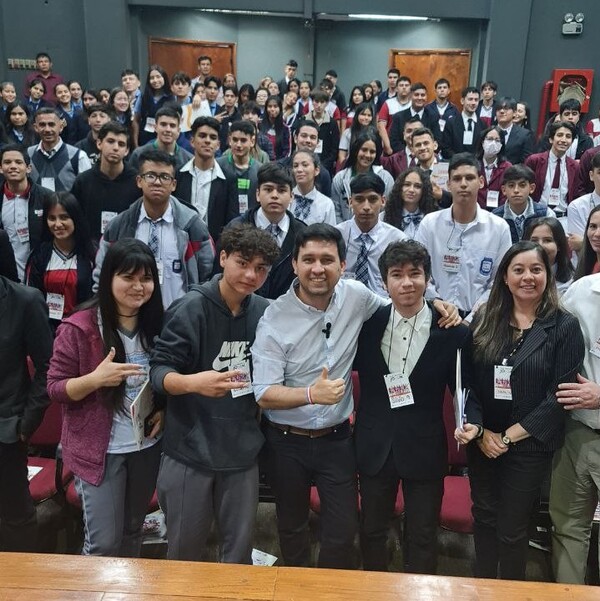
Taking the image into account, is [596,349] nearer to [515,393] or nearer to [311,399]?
[515,393]

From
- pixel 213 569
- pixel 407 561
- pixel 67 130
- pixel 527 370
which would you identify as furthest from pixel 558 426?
pixel 67 130

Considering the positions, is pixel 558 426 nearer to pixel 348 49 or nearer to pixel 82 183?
pixel 82 183

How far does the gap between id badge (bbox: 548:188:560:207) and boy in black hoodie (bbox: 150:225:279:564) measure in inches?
144

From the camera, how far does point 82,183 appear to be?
12.7 feet

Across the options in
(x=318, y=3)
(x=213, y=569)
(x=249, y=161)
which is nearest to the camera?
(x=213, y=569)

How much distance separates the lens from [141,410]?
2.11 meters

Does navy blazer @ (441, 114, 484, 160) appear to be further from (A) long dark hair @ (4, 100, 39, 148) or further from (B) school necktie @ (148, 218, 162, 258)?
(A) long dark hair @ (4, 100, 39, 148)

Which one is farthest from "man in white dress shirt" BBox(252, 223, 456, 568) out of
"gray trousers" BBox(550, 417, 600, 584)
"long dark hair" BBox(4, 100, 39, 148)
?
"long dark hair" BBox(4, 100, 39, 148)

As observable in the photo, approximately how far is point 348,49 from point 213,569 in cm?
1090

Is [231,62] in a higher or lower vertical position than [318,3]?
lower

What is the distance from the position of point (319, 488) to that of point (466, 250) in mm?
1663

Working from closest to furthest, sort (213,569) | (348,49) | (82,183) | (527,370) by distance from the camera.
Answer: (213,569) < (527,370) < (82,183) < (348,49)

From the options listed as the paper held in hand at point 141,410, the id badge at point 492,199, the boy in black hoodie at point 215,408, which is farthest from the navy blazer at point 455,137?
the paper held in hand at point 141,410

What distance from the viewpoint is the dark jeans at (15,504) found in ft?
7.86
